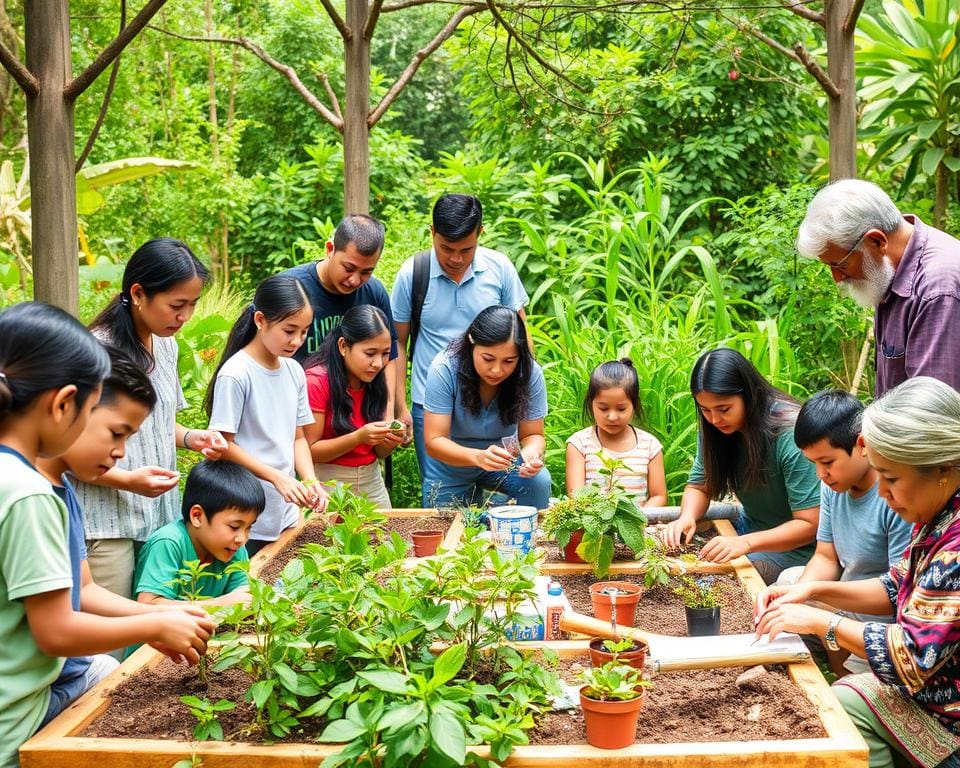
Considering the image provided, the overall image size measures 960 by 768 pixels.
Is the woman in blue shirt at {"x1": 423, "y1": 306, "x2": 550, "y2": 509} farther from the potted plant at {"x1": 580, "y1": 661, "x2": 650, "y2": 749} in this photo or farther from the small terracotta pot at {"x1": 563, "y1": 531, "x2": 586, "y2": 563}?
the potted plant at {"x1": 580, "y1": 661, "x2": 650, "y2": 749}

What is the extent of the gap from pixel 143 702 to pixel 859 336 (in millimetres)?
4844

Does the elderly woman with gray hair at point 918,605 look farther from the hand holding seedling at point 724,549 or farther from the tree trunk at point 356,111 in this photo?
the tree trunk at point 356,111

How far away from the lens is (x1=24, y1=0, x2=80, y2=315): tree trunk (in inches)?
112

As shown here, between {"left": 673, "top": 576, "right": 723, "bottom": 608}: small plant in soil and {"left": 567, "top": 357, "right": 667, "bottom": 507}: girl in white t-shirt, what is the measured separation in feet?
2.33

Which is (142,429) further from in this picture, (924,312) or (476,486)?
(924,312)

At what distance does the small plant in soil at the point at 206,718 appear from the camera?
198cm

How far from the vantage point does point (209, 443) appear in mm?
3066

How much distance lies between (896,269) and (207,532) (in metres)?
2.08

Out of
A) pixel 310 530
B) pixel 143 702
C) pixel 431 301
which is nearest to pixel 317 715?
pixel 143 702

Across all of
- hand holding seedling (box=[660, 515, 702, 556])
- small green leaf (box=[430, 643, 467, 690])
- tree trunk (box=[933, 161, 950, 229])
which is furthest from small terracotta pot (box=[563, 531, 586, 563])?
tree trunk (box=[933, 161, 950, 229])

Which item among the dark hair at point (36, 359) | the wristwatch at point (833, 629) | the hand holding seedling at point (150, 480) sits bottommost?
the wristwatch at point (833, 629)

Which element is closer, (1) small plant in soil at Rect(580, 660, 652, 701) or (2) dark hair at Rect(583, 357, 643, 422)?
(1) small plant in soil at Rect(580, 660, 652, 701)

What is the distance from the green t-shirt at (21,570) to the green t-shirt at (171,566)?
2.20 ft

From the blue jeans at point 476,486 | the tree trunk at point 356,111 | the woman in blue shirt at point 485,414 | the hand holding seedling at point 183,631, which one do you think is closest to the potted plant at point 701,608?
the woman in blue shirt at point 485,414
